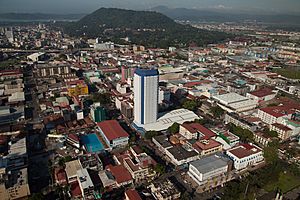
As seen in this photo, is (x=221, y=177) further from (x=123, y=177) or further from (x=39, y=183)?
(x=39, y=183)

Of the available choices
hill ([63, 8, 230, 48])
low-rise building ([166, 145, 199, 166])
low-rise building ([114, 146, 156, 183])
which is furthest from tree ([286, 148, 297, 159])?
hill ([63, 8, 230, 48])

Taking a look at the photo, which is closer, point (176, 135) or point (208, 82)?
point (176, 135)

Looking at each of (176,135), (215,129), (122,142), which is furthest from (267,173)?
(122,142)

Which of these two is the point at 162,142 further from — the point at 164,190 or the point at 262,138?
the point at 262,138

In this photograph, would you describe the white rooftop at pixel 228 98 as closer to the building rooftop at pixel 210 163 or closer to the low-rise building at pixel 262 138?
the low-rise building at pixel 262 138

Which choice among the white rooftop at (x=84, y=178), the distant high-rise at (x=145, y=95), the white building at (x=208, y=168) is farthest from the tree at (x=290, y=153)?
the white rooftop at (x=84, y=178)

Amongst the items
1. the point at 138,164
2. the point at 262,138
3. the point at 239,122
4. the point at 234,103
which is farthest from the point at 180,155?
the point at 234,103

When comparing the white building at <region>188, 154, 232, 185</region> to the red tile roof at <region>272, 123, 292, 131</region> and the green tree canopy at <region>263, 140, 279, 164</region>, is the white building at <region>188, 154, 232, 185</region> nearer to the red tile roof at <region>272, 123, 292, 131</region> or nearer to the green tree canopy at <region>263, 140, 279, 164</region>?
the green tree canopy at <region>263, 140, 279, 164</region>
